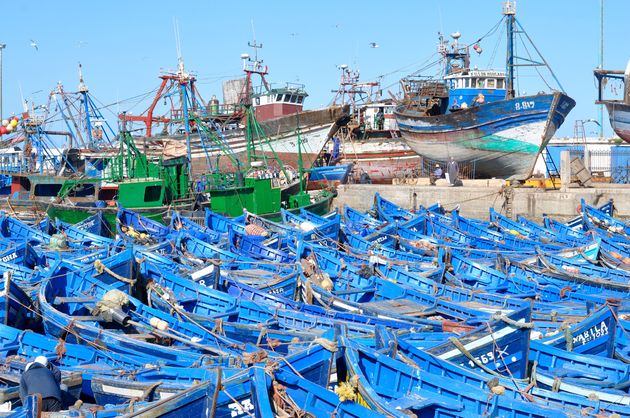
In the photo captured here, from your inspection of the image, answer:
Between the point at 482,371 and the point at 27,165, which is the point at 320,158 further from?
the point at 482,371

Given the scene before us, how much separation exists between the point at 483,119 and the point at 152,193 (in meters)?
14.4

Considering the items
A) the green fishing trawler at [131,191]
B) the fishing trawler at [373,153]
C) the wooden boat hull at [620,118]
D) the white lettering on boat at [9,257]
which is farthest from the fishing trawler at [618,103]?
the white lettering on boat at [9,257]

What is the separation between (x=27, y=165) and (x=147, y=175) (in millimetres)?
10283

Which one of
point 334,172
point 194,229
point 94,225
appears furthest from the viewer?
point 334,172

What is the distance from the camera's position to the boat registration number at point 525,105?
3177 centimetres

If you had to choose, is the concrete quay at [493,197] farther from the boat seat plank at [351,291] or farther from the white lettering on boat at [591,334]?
the white lettering on boat at [591,334]

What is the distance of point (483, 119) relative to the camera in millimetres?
33531

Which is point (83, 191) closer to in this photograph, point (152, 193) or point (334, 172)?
point (152, 193)

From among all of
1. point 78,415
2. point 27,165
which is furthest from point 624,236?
point 27,165

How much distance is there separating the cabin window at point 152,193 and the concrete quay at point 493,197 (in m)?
8.27

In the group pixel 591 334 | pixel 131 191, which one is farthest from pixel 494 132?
pixel 591 334

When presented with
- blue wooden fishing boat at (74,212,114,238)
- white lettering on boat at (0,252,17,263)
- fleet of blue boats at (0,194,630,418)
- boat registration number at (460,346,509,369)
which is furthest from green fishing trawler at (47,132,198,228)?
boat registration number at (460,346,509,369)

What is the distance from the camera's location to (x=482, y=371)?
33.0ft

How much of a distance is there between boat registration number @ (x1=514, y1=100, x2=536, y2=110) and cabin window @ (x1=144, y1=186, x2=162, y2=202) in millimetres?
14881
